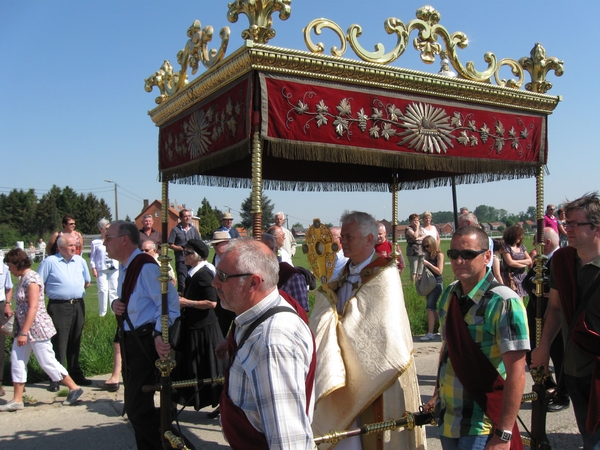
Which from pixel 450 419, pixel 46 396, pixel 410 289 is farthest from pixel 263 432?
pixel 410 289

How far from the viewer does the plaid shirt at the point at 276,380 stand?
1823 millimetres

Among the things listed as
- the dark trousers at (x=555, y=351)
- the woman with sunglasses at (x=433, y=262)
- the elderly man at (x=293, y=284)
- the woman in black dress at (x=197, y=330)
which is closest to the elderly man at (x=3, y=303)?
the woman in black dress at (x=197, y=330)

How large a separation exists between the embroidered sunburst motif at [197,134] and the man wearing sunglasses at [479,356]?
216cm

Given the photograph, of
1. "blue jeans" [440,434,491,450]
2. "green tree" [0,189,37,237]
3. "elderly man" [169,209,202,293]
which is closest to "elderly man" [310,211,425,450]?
"blue jeans" [440,434,491,450]

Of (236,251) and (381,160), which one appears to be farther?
(381,160)

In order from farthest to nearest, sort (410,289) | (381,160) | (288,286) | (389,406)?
(410,289)
(288,286)
(381,160)
(389,406)

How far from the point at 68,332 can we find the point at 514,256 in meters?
6.13

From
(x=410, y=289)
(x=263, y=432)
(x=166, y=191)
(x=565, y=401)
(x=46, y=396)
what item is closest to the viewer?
(x=263, y=432)

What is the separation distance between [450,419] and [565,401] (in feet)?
10.9

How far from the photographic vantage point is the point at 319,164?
17.9ft

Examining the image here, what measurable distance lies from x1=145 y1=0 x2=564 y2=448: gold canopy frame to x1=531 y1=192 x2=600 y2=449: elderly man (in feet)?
1.95

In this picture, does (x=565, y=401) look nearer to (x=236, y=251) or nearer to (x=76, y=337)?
(x=236, y=251)

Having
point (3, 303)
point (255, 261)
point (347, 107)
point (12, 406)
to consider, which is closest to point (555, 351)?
point (347, 107)

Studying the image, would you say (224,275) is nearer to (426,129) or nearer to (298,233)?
(426,129)
